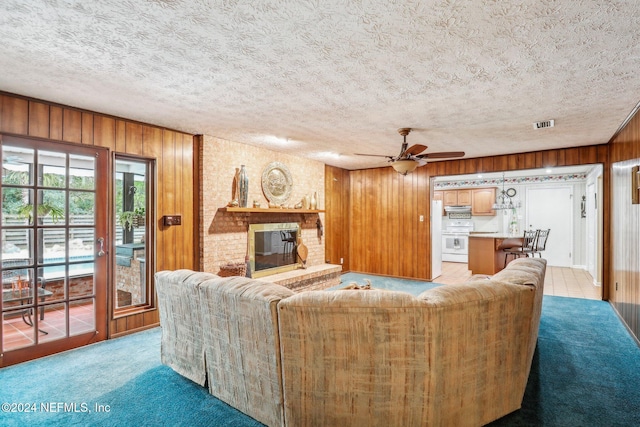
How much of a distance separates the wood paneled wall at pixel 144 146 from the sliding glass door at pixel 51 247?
5.2 inches

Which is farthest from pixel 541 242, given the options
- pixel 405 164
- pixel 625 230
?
pixel 405 164

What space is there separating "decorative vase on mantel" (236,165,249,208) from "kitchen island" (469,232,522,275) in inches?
194

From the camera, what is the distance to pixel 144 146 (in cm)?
381

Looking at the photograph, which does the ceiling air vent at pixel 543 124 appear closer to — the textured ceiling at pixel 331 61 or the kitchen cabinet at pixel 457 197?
the textured ceiling at pixel 331 61

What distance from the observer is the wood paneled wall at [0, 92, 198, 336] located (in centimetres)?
298

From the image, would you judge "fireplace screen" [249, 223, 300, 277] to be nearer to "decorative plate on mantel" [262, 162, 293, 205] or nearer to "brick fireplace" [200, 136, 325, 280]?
"brick fireplace" [200, 136, 325, 280]

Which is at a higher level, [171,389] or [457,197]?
[457,197]

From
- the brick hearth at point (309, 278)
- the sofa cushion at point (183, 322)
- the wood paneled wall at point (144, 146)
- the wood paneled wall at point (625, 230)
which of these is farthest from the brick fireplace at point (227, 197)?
the wood paneled wall at point (625, 230)

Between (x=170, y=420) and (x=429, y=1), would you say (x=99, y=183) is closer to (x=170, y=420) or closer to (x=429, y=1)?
(x=170, y=420)

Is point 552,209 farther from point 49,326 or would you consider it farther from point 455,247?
point 49,326

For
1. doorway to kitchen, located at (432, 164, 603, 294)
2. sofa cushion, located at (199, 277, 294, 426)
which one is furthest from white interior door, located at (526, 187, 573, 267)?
sofa cushion, located at (199, 277, 294, 426)

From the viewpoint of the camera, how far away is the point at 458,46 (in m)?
2.08

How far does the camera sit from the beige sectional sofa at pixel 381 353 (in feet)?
5.61

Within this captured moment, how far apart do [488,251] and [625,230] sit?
3.13 metres
